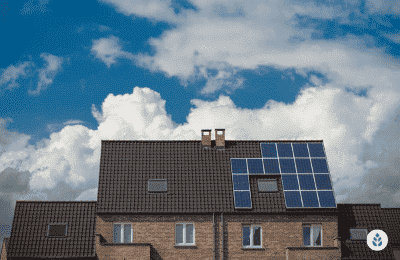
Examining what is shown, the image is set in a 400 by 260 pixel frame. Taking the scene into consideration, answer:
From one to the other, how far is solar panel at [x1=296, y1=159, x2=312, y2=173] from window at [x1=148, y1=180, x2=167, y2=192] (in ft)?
33.6

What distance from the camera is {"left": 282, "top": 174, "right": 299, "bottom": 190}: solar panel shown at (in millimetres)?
28703

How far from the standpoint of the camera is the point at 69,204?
28.8 m

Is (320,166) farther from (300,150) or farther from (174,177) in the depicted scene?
(174,177)

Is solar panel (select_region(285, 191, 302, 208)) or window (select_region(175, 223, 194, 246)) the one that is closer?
window (select_region(175, 223, 194, 246))

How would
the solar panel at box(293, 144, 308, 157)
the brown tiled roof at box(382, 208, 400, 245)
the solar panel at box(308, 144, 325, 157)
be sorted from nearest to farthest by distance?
the solar panel at box(293, 144, 308, 157) < the solar panel at box(308, 144, 325, 157) < the brown tiled roof at box(382, 208, 400, 245)

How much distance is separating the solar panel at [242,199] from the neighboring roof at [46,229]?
34.0 feet

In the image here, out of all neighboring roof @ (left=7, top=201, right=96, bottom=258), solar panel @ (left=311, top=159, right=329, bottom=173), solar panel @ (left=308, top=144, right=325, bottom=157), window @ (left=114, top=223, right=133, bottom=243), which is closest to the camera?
neighboring roof @ (left=7, top=201, right=96, bottom=258)

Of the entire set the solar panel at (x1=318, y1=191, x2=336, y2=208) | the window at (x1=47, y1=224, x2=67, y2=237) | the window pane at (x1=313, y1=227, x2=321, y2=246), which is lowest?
the window pane at (x1=313, y1=227, x2=321, y2=246)

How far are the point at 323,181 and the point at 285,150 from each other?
378 centimetres

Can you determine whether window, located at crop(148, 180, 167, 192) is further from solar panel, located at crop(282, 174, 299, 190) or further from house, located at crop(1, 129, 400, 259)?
solar panel, located at crop(282, 174, 299, 190)

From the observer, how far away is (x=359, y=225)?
95.4ft

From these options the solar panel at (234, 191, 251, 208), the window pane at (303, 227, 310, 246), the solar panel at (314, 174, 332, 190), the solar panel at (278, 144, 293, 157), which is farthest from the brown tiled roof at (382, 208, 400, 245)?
the solar panel at (234, 191, 251, 208)

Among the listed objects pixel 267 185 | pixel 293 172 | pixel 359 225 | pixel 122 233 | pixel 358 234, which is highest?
pixel 293 172

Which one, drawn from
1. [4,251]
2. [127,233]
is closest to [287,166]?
[127,233]
